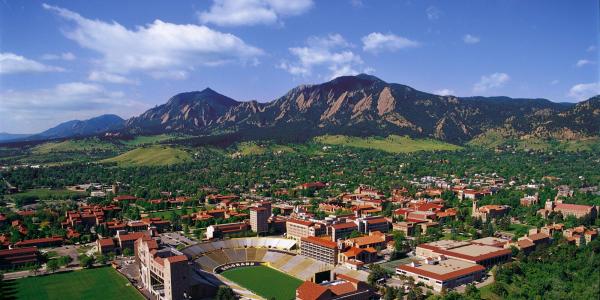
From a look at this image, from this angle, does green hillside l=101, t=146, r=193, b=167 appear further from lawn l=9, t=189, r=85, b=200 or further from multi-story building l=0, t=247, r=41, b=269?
multi-story building l=0, t=247, r=41, b=269

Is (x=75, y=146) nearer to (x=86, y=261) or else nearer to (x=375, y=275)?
(x=86, y=261)

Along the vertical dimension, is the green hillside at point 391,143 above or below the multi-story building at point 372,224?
above

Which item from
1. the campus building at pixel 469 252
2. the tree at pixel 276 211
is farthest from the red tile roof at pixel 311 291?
the tree at pixel 276 211

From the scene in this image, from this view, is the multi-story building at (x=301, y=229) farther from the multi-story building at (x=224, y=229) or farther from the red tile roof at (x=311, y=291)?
the red tile roof at (x=311, y=291)

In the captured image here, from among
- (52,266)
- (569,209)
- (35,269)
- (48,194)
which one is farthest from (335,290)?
(48,194)

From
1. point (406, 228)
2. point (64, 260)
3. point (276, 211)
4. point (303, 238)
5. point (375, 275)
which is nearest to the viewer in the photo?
point (375, 275)

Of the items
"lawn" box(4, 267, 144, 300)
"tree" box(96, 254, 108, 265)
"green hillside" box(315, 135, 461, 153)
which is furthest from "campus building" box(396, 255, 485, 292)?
"green hillside" box(315, 135, 461, 153)
